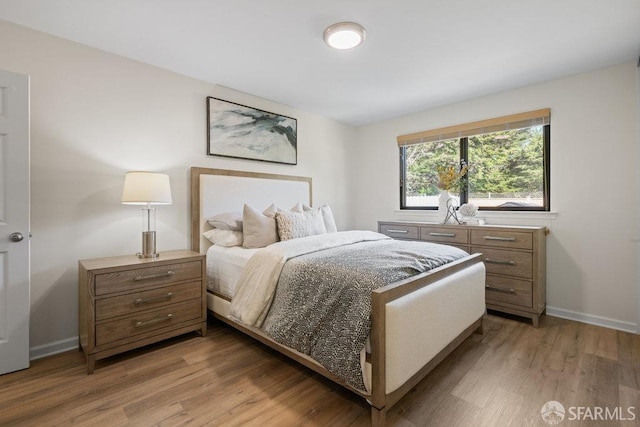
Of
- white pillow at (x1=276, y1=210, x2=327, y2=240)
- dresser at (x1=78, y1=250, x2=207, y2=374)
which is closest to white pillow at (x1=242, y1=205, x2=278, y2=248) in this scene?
white pillow at (x1=276, y1=210, x2=327, y2=240)

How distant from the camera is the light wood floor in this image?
1.50 m

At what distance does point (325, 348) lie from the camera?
1.55m

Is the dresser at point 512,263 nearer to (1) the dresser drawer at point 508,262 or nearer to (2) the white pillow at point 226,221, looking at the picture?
(1) the dresser drawer at point 508,262

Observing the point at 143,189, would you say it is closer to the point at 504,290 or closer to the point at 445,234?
the point at 445,234

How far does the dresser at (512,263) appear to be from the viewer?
2.64 meters

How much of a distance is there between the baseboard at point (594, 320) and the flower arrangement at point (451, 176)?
1.56m

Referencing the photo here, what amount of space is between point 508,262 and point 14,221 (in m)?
3.83

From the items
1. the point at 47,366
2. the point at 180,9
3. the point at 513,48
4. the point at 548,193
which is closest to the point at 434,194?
the point at 548,193

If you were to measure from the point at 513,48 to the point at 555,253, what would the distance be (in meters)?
1.96

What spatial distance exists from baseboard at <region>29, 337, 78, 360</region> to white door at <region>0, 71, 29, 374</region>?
0.17 metres

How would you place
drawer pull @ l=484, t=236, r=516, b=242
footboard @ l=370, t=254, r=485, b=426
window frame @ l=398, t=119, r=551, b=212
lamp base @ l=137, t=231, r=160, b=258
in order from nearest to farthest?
footboard @ l=370, t=254, r=485, b=426
lamp base @ l=137, t=231, r=160, b=258
drawer pull @ l=484, t=236, r=516, b=242
window frame @ l=398, t=119, r=551, b=212

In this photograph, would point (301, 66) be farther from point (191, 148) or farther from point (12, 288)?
point (12, 288)

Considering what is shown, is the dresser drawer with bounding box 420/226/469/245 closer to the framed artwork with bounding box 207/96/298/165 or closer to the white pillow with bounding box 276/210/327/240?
the white pillow with bounding box 276/210/327/240

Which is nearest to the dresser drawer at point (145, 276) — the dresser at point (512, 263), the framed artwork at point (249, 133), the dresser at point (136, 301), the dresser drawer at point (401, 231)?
the dresser at point (136, 301)
